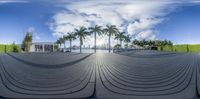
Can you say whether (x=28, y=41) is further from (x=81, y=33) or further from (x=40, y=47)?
(x=81, y=33)

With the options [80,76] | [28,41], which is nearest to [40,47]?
[28,41]

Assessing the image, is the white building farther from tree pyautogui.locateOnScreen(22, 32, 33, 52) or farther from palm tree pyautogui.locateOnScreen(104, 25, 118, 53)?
palm tree pyautogui.locateOnScreen(104, 25, 118, 53)

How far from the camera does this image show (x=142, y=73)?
6.77 metres

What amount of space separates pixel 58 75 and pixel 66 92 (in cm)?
33

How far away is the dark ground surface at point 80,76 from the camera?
5.67m

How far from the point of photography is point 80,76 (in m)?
6.14

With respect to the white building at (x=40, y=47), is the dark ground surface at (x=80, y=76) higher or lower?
lower

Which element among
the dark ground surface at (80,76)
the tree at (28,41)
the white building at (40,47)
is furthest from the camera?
the tree at (28,41)

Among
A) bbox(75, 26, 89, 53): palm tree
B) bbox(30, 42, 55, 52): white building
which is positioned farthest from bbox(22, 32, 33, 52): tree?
bbox(75, 26, 89, 53): palm tree

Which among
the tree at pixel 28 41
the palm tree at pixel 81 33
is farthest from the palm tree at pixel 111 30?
the tree at pixel 28 41

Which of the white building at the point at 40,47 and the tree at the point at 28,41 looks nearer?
the white building at the point at 40,47

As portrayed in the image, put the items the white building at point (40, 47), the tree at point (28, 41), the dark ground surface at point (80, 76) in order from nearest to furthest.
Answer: the dark ground surface at point (80, 76), the white building at point (40, 47), the tree at point (28, 41)

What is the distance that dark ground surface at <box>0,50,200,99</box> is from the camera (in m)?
5.67

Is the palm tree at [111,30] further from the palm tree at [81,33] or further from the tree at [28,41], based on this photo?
the tree at [28,41]
